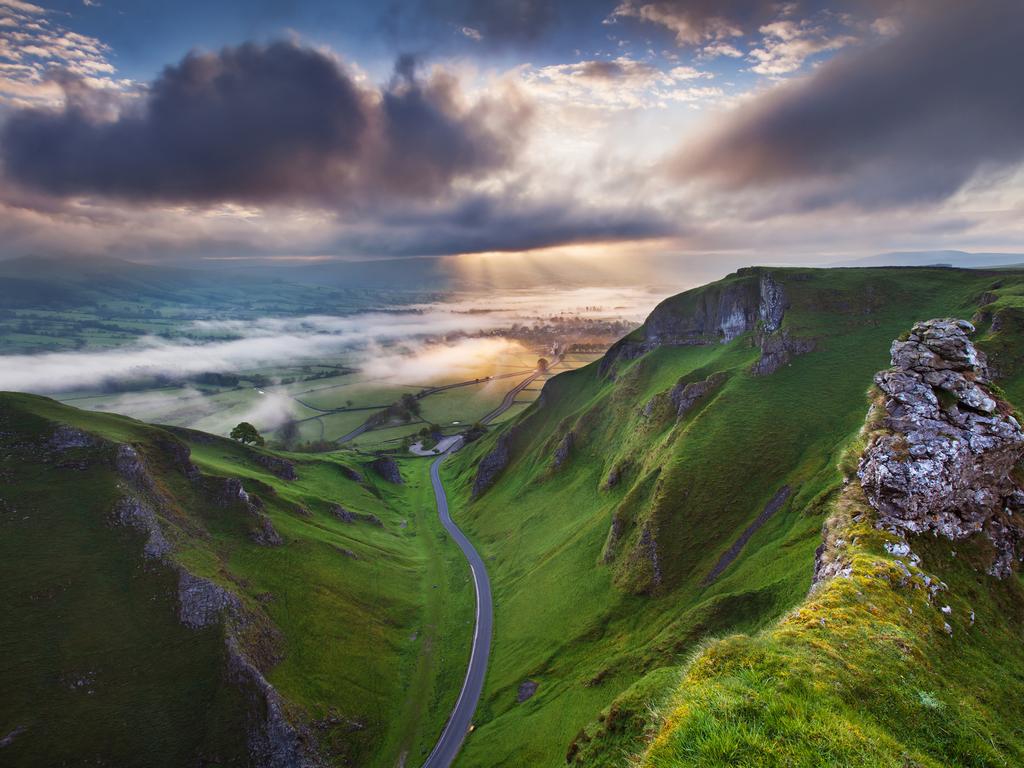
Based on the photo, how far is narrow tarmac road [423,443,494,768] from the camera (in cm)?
6588

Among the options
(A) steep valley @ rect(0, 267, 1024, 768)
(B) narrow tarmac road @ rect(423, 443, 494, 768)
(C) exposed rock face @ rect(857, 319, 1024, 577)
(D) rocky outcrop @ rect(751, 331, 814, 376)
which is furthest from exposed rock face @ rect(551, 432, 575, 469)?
(C) exposed rock face @ rect(857, 319, 1024, 577)

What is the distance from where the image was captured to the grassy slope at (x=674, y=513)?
61250mm

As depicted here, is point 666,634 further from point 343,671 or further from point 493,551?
point 493,551

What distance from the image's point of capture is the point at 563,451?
142750 millimetres

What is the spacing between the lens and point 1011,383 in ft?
250

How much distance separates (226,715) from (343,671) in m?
18.6

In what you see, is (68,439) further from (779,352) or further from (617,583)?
(779,352)

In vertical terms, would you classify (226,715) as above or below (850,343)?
below

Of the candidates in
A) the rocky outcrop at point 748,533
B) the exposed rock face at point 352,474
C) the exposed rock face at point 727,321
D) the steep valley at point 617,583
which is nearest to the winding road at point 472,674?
the steep valley at point 617,583

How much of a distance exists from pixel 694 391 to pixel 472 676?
79237mm

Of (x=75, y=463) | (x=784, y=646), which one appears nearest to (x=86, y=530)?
(x=75, y=463)

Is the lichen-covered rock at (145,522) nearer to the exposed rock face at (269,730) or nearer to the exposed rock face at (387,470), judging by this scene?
the exposed rock face at (269,730)

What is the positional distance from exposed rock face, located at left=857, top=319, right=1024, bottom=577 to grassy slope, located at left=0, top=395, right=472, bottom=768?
229ft

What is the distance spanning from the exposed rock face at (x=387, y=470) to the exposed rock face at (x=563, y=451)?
72232mm
